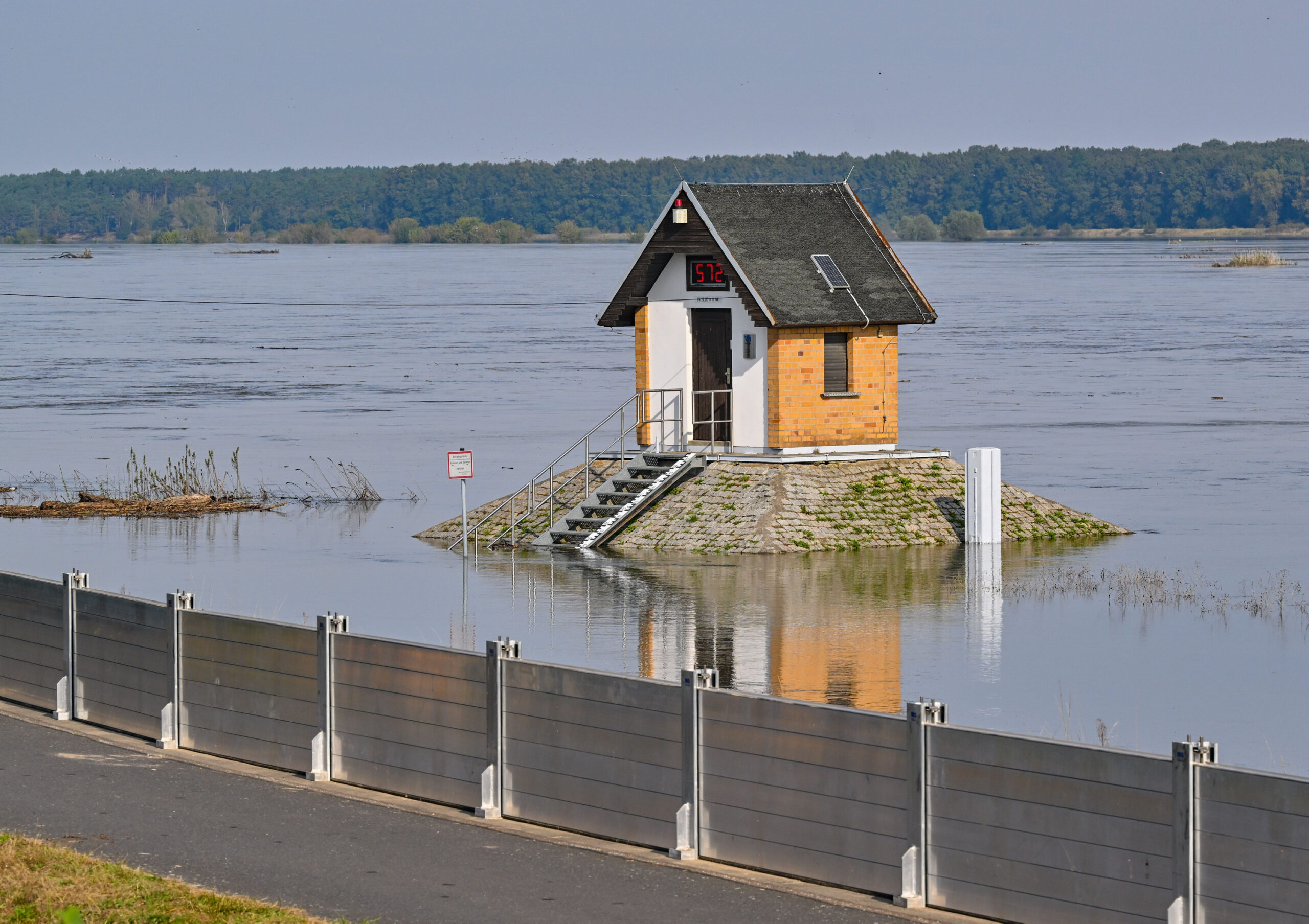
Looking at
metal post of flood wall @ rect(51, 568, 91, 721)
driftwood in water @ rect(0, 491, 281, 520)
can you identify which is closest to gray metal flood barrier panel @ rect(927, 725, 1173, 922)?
metal post of flood wall @ rect(51, 568, 91, 721)

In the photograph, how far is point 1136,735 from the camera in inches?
799

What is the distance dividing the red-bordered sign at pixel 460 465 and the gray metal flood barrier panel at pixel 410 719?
720 inches

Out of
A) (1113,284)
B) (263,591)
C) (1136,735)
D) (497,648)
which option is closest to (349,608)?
(263,591)

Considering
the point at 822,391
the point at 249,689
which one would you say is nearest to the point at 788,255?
the point at 822,391

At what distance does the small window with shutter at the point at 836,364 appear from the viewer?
35.5 metres

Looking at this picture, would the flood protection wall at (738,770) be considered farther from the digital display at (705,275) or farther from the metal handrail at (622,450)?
the digital display at (705,275)

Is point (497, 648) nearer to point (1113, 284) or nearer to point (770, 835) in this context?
point (770, 835)

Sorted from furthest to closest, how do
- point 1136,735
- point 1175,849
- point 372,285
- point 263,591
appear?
point 372,285 < point 263,591 < point 1136,735 < point 1175,849

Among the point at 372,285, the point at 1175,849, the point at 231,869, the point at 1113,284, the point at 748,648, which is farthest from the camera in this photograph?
the point at 372,285

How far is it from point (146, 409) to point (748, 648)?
49.5m

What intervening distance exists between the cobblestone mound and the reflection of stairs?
0.24m

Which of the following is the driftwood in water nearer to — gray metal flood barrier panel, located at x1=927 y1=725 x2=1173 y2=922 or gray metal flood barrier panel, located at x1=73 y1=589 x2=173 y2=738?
gray metal flood barrier panel, located at x1=73 y1=589 x2=173 y2=738

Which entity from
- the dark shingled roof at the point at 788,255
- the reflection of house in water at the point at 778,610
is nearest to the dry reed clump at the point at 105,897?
the reflection of house in water at the point at 778,610

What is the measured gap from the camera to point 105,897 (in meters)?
11.3
